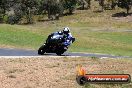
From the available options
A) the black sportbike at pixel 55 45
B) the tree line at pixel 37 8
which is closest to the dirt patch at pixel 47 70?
the black sportbike at pixel 55 45

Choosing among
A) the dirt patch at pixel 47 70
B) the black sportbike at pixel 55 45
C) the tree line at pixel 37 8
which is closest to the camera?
the dirt patch at pixel 47 70

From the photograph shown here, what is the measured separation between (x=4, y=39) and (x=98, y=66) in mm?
20967

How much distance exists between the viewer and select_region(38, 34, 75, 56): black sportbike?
25031 millimetres

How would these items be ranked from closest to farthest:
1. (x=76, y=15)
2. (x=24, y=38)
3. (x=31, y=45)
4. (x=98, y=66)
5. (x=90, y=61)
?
(x=98, y=66)
(x=90, y=61)
(x=31, y=45)
(x=24, y=38)
(x=76, y=15)

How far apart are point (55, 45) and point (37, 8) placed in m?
91.4

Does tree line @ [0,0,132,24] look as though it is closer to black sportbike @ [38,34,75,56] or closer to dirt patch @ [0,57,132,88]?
black sportbike @ [38,34,75,56]

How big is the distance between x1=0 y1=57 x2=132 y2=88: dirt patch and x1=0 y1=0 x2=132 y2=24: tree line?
82.4 metres

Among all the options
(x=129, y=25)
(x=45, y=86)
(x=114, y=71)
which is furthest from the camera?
(x=129, y=25)

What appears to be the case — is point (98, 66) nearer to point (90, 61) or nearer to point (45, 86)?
point (90, 61)

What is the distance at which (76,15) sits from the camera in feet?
375

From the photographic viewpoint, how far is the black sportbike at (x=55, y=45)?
25.0 m

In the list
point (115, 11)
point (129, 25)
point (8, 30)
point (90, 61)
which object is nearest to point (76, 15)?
point (115, 11)

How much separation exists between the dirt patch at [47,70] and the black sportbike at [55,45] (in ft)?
16.3

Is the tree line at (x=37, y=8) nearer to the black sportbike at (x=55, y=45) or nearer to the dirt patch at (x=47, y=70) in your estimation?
the black sportbike at (x=55, y=45)
